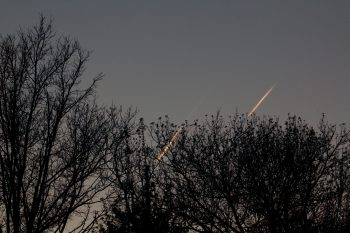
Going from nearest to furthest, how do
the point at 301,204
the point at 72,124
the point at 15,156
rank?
1. the point at 15,156
2. the point at 72,124
3. the point at 301,204

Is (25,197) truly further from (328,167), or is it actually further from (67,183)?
(328,167)

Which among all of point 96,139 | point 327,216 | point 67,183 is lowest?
point 327,216

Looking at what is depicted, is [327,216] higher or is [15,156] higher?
[15,156]

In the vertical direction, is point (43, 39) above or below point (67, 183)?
above

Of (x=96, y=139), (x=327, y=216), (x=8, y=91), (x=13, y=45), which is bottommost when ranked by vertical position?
(x=327, y=216)

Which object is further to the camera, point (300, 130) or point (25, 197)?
point (300, 130)

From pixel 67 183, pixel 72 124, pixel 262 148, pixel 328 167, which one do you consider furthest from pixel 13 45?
pixel 328 167

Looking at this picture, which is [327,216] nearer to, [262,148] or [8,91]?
[262,148]

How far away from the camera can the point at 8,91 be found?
1336 cm

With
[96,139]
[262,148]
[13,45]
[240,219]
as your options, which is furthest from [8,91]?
[240,219]

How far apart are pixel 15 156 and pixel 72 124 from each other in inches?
99.7

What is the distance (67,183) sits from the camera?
14.6m

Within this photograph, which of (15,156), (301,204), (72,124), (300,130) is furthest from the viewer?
(300,130)

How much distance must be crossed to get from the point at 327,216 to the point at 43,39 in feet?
44.1
